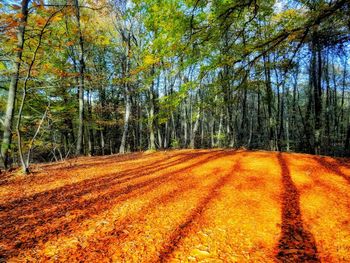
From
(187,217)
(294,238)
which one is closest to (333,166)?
(294,238)

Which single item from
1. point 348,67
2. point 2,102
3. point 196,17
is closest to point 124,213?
point 196,17

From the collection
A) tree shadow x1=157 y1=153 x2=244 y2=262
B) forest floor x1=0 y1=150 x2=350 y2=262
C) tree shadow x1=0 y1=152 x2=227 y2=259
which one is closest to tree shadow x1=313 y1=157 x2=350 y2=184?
forest floor x1=0 y1=150 x2=350 y2=262

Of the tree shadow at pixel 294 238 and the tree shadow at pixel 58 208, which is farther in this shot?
the tree shadow at pixel 58 208

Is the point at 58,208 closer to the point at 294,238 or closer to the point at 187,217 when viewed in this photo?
the point at 187,217

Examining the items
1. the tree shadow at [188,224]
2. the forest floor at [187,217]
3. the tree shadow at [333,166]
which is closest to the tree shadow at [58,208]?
the forest floor at [187,217]

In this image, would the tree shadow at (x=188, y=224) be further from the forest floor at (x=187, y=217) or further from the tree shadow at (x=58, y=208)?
the tree shadow at (x=58, y=208)

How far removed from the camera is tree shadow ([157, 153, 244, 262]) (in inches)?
89.0

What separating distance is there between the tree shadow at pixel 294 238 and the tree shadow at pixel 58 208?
8.38 feet

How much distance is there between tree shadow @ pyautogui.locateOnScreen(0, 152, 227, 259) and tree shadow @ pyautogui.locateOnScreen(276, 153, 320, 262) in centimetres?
256

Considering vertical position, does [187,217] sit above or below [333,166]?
below

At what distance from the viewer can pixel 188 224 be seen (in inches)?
A: 111

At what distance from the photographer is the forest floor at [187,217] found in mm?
2223

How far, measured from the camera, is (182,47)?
5.03 m

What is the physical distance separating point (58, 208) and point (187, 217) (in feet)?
7.26
